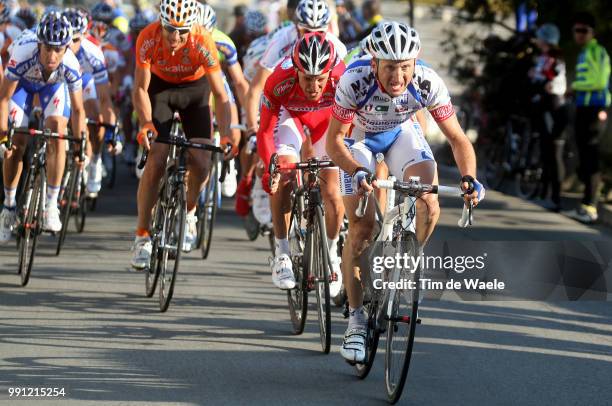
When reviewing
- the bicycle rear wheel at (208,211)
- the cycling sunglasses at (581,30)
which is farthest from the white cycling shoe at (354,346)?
the cycling sunglasses at (581,30)

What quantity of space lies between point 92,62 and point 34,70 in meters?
1.75

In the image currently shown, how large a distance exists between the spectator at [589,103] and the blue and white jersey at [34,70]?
632 cm

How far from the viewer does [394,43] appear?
24.5ft

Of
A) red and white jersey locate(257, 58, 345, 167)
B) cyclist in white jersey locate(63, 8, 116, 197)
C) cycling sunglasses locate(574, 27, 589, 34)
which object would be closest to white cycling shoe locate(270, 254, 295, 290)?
red and white jersey locate(257, 58, 345, 167)

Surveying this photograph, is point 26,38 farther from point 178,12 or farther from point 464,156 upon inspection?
point 464,156

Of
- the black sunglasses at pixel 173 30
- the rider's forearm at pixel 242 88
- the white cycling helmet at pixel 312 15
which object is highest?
the white cycling helmet at pixel 312 15

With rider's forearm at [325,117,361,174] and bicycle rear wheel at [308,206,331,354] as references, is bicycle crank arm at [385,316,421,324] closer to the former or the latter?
rider's forearm at [325,117,361,174]

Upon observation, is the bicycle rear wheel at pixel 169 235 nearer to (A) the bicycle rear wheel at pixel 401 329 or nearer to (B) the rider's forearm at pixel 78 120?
(B) the rider's forearm at pixel 78 120

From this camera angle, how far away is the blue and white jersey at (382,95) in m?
7.77

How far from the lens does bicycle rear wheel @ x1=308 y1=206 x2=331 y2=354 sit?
27.3 ft

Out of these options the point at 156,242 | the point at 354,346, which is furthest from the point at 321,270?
the point at 156,242

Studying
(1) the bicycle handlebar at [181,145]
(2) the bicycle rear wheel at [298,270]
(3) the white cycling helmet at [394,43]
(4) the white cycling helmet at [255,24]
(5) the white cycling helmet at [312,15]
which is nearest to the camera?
(3) the white cycling helmet at [394,43]

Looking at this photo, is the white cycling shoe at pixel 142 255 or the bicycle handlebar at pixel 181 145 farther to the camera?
the white cycling shoe at pixel 142 255

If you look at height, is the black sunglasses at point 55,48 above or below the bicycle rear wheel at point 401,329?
above
